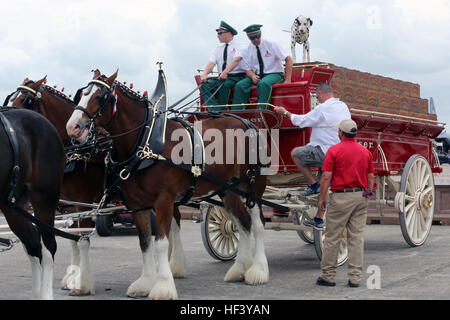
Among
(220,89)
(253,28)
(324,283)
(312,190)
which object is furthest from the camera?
(220,89)

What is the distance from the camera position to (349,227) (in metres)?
7.09

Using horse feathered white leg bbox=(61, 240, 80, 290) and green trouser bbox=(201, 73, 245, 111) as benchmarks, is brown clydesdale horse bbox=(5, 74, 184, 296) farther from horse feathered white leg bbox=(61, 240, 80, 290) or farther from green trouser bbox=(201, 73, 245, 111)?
green trouser bbox=(201, 73, 245, 111)

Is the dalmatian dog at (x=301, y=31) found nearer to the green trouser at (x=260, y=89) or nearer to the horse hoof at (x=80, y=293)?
the green trouser at (x=260, y=89)

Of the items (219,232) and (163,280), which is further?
(219,232)

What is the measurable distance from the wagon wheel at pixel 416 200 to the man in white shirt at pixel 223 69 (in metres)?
3.04

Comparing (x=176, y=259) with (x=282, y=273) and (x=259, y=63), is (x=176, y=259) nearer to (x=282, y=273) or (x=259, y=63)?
(x=282, y=273)

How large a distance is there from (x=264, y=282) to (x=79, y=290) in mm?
2154

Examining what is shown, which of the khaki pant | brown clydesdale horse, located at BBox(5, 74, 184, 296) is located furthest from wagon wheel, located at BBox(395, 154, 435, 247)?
brown clydesdale horse, located at BBox(5, 74, 184, 296)

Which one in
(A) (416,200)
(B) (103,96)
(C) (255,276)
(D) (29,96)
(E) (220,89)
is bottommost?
(C) (255,276)

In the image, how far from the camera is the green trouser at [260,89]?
8547mm

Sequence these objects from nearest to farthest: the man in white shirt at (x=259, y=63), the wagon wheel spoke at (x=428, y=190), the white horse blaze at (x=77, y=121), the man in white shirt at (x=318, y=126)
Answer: the white horse blaze at (x=77, y=121) < the man in white shirt at (x=318, y=126) < the man in white shirt at (x=259, y=63) < the wagon wheel spoke at (x=428, y=190)

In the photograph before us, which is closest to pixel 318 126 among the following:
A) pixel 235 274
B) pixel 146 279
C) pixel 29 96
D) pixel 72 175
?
pixel 235 274

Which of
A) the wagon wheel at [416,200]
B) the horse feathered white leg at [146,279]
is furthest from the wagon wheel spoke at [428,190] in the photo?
the horse feathered white leg at [146,279]

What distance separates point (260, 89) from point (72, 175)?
2.78 metres
